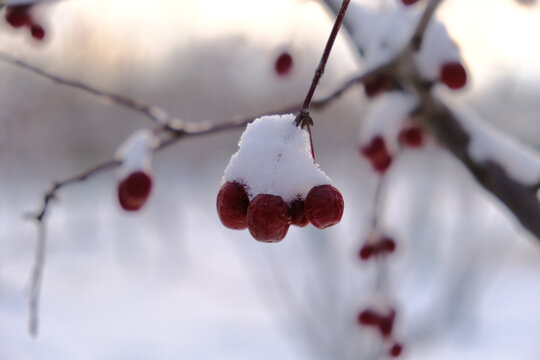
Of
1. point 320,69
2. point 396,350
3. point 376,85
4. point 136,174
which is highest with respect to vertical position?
point 376,85

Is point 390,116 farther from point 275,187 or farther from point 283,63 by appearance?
point 275,187

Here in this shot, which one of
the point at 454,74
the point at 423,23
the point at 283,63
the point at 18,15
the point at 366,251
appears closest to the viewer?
the point at 423,23

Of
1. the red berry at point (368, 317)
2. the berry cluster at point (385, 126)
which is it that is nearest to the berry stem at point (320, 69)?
the berry cluster at point (385, 126)

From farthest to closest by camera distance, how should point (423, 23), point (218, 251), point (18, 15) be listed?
point (218, 251) < point (18, 15) < point (423, 23)

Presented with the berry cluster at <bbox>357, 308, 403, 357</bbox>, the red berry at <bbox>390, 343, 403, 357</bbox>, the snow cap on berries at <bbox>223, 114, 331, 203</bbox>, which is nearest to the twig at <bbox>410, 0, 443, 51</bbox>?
the snow cap on berries at <bbox>223, 114, 331, 203</bbox>

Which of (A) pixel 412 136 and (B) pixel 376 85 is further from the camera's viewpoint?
(A) pixel 412 136

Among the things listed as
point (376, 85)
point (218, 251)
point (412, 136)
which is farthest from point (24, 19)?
point (218, 251)

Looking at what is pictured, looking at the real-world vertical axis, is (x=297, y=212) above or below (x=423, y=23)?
below
